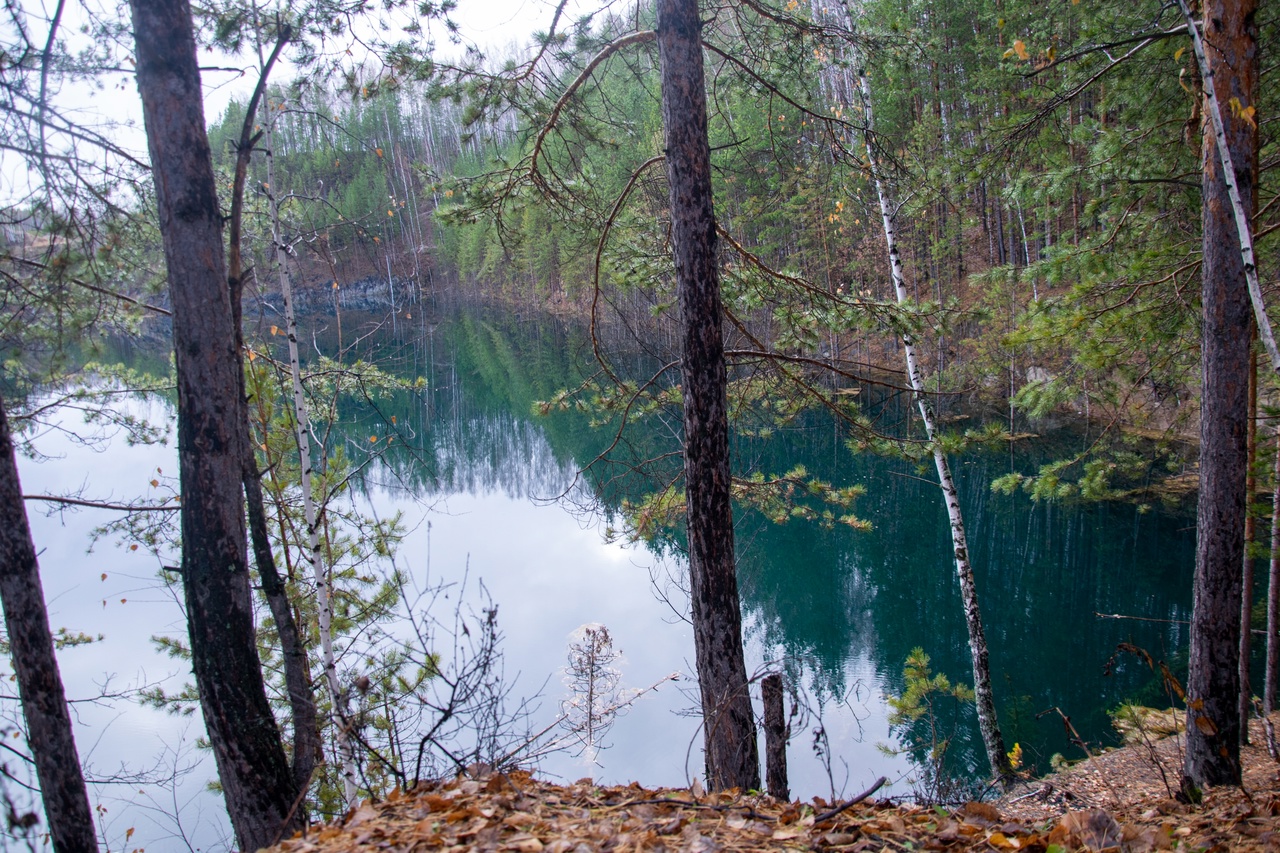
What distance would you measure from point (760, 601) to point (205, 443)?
33.8 ft

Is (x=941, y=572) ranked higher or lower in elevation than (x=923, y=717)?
higher

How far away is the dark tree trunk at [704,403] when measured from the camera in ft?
13.9

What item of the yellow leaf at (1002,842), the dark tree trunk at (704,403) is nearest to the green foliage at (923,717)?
the dark tree trunk at (704,403)

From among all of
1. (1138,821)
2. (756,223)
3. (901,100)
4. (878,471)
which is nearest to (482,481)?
(878,471)

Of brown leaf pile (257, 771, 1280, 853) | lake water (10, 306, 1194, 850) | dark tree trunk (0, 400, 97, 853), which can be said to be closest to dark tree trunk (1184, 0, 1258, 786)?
lake water (10, 306, 1194, 850)

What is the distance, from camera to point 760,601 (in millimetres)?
12508

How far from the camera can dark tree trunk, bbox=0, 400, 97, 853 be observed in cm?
370

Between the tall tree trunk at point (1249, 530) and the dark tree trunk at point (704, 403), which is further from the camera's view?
the tall tree trunk at point (1249, 530)

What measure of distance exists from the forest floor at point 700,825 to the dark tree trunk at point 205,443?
79 cm

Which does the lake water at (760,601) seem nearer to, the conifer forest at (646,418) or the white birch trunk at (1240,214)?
the conifer forest at (646,418)

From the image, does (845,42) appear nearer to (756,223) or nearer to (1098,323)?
(1098,323)

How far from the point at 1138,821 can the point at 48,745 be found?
491cm

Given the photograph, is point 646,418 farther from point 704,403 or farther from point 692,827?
point 692,827

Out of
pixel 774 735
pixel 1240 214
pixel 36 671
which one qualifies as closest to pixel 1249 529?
pixel 774 735
